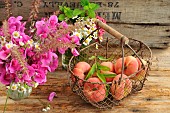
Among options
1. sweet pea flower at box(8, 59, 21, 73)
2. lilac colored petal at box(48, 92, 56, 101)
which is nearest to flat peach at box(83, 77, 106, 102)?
lilac colored petal at box(48, 92, 56, 101)

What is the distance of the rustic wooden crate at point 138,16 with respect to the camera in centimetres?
158

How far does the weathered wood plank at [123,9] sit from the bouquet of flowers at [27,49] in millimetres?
407

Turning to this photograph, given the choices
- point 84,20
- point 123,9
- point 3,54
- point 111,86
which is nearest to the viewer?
point 3,54

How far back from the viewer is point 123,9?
1.62 metres

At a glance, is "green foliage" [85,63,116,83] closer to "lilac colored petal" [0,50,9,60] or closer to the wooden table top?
the wooden table top

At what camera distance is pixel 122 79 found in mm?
1222

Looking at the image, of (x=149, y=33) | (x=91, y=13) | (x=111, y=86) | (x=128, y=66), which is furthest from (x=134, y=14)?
(x=111, y=86)

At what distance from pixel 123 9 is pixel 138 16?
0.24ft

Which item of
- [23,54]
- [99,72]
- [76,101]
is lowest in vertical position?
[76,101]

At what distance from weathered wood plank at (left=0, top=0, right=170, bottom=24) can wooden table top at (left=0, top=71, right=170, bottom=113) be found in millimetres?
321

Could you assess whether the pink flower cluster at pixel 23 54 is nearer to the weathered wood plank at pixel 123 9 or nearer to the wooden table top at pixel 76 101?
the wooden table top at pixel 76 101

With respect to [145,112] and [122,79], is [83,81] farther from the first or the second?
[145,112]

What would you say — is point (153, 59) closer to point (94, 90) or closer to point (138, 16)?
point (138, 16)

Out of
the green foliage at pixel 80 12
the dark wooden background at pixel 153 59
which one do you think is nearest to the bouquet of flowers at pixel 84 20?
the green foliage at pixel 80 12
